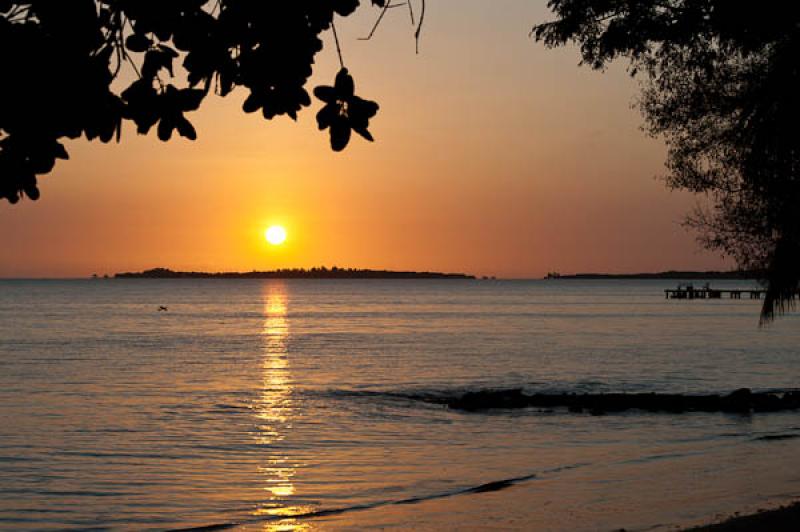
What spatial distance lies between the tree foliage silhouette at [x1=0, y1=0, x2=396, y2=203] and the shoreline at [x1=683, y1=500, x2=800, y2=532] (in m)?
10.4

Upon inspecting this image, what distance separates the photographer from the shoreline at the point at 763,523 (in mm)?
14086

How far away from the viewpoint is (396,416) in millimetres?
34438

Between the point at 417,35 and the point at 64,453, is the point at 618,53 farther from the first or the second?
the point at 64,453

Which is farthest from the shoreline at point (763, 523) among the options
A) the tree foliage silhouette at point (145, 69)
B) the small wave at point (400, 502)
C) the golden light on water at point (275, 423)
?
the tree foliage silhouette at point (145, 69)

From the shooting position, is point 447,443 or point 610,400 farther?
point 610,400

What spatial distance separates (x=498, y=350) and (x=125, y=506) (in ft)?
165

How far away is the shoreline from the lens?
14086 mm

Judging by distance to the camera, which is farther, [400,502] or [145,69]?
[400,502]

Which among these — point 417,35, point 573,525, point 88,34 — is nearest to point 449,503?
point 573,525

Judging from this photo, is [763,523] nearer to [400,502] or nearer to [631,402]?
[400,502]

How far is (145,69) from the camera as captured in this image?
5.62 m

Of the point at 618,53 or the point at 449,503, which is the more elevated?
the point at 618,53

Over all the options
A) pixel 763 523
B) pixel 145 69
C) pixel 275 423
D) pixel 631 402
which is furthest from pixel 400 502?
pixel 631 402

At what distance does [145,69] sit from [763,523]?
1152cm
